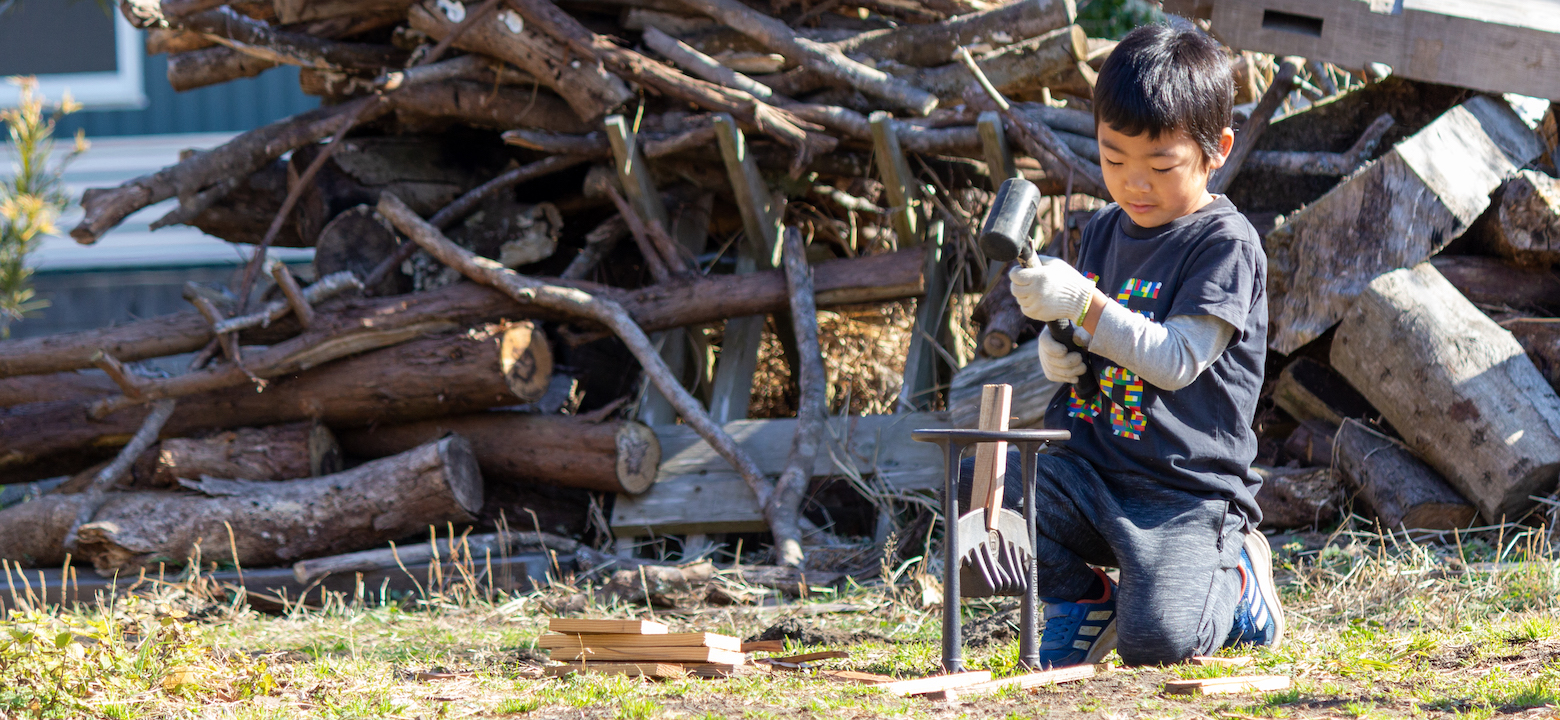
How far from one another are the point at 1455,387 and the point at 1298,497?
2.01 ft

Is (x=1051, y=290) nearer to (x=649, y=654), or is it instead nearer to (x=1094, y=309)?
(x=1094, y=309)

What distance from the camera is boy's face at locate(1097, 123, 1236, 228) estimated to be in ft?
7.84

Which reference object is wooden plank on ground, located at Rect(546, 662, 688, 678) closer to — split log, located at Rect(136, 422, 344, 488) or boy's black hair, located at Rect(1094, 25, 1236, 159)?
boy's black hair, located at Rect(1094, 25, 1236, 159)

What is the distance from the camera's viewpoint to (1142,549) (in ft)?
8.18

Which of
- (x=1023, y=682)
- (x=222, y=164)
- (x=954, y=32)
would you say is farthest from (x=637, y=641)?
(x=222, y=164)

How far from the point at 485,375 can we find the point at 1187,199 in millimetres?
3163

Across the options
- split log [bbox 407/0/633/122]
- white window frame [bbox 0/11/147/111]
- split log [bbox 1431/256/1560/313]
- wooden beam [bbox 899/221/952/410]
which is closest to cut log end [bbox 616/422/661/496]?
wooden beam [bbox 899/221/952/410]

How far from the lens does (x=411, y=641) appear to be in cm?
341

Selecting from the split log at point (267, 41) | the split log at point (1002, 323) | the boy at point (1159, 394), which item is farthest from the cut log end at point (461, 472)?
the boy at point (1159, 394)

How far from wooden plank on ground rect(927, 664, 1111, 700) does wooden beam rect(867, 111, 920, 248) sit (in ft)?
9.90

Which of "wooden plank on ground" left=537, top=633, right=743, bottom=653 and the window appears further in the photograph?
the window

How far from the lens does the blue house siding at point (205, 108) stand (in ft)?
32.6

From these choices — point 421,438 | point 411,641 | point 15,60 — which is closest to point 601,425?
point 421,438

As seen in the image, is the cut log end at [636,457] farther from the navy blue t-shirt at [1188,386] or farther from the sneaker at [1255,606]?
the sneaker at [1255,606]
